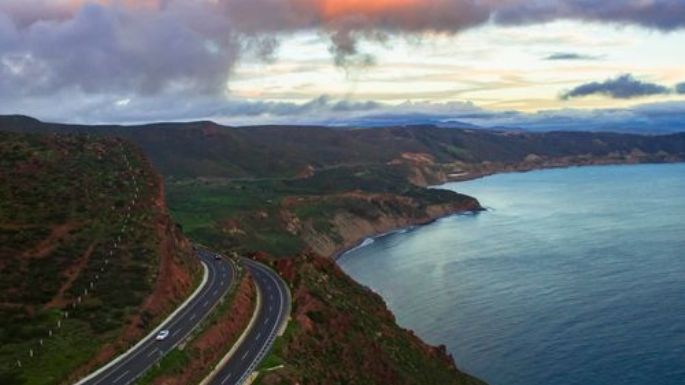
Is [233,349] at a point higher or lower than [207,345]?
lower

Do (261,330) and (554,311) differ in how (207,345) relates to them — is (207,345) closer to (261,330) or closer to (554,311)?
(261,330)

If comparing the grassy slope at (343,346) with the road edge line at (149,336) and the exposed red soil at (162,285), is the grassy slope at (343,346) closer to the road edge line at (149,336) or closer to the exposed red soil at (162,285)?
the road edge line at (149,336)

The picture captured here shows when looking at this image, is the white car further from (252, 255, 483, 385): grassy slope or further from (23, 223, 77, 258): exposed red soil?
(23, 223, 77, 258): exposed red soil

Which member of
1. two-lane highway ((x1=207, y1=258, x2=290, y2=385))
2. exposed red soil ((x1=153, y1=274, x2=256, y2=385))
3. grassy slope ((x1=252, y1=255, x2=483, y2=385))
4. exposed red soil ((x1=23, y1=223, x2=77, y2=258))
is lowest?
grassy slope ((x1=252, y1=255, x2=483, y2=385))

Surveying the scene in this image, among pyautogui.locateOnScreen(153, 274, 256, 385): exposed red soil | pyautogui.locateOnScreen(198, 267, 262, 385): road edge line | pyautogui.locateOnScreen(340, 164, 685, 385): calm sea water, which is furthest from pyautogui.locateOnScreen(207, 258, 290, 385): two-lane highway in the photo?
pyautogui.locateOnScreen(340, 164, 685, 385): calm sea water

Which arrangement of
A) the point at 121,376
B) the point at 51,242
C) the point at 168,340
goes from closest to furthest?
the point at 121,376, the point at 168,340, the point at 51,242

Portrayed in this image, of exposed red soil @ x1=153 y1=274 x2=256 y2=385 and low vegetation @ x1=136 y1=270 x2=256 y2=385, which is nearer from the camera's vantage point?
low vegetation @ x1=136 y1=270 x2=256 y2=385

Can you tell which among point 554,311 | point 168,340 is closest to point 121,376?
Result: point 168,340
